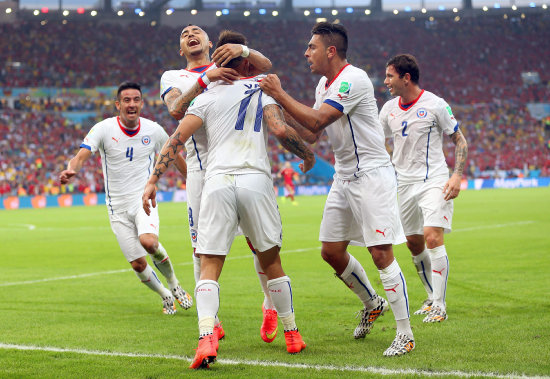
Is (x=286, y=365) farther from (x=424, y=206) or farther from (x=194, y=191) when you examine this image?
(x=424, y=206)

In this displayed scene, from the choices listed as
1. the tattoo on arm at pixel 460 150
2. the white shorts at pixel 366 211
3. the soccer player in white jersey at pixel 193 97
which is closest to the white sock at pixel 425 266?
the tattoo on arm at pixel 460 150

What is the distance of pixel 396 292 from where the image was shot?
5793mm

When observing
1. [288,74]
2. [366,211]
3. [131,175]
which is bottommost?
[366,211]

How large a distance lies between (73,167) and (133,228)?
1522 millimetres

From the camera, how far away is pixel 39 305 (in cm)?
859

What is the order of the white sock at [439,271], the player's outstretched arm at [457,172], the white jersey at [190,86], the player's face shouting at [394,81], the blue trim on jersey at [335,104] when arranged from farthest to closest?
1. the player's face shouting at [394,81]
2. the white sock at [439,271]
3. the player's outstretched arm at [457,172]
4. the white jersey at [190,86]
5. the blue trim on jersey at [335,104]

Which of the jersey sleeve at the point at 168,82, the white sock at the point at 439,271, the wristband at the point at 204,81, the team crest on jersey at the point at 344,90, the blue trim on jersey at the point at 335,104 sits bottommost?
the white sock at the point at 439,271

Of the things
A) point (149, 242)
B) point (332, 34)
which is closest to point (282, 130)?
point (332, 34)

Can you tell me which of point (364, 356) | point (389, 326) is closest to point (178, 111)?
point (364, 356)

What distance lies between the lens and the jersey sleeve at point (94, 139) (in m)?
8.24

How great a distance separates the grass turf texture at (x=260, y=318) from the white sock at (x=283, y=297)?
0.27 m

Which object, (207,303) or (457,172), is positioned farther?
(457,172)

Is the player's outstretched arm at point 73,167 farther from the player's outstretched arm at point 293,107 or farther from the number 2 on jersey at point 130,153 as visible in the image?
the player's outstretched arm at point 293,107

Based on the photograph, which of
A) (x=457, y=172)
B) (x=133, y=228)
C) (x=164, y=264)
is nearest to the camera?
(x=457, y=172)
